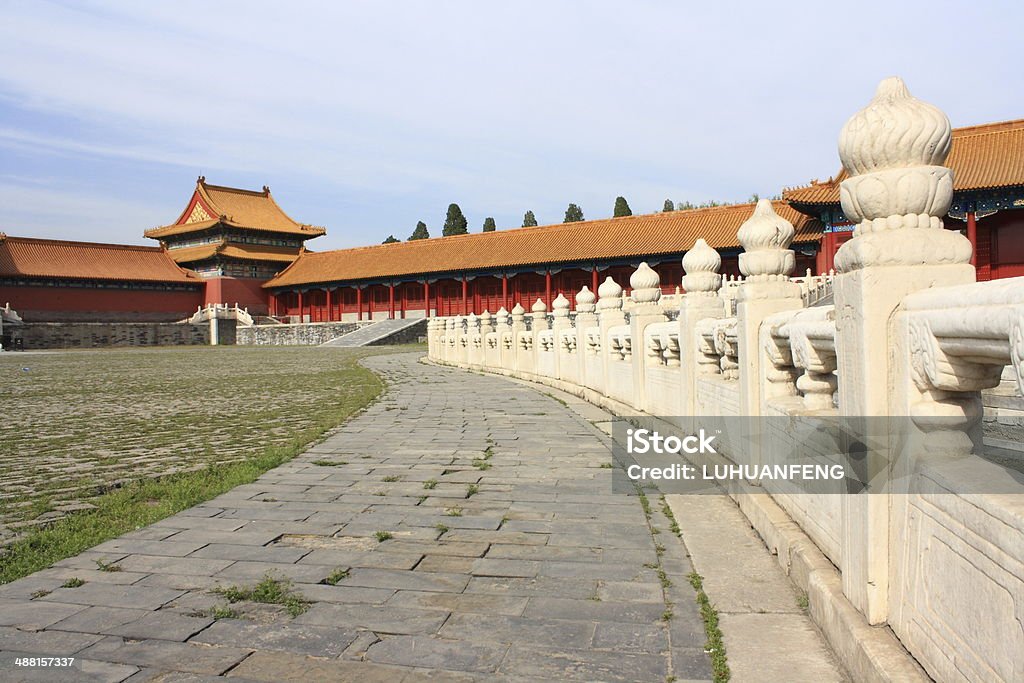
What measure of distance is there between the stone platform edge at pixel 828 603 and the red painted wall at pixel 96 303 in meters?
45.8

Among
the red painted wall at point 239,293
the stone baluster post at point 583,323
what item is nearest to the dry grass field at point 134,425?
the stone baluster post at point 583,323

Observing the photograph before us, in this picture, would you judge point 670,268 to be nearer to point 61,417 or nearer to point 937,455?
point 61,417

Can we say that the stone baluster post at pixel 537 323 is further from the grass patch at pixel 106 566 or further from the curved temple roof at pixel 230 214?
the curved temple roof at pixel 230 214

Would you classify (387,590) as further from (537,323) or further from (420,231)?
(420,231)

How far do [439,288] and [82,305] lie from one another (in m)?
19.8

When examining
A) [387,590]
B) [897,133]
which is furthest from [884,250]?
[387,590]

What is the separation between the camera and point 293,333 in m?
44.1

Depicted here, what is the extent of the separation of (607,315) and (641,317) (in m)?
1.69

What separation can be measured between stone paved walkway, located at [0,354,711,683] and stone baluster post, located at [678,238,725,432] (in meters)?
0.89

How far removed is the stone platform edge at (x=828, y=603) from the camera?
2094 millimetres

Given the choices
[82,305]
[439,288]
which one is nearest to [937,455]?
[439,288]

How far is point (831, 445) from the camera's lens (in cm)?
302

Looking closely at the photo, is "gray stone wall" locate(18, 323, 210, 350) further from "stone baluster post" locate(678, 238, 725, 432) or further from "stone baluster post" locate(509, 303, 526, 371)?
"stone baluster post" locate(678, 238, 725, 432)

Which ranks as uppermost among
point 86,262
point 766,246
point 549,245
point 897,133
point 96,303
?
point 86,262
